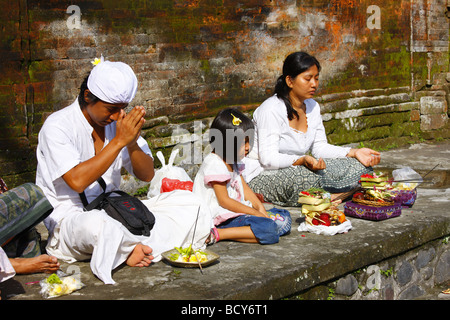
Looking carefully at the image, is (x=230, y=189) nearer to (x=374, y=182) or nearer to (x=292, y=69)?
(x=374, y=182)

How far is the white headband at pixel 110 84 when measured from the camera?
3.87 metres

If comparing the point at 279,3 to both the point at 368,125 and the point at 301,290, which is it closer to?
the point at 368,125

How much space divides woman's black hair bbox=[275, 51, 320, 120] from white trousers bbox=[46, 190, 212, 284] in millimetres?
1690

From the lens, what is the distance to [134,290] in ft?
11.6

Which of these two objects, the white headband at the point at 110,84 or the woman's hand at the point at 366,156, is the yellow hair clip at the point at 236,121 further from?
the woman's hand at the point at 366,156

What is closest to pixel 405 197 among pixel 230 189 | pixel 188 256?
pixel 230 189

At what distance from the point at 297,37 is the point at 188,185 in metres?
3.89

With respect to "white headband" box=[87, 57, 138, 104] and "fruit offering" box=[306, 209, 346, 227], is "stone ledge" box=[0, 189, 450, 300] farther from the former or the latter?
"white headband" box=[87, 57, 138, 104]

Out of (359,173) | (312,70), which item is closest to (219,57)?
(312,70)

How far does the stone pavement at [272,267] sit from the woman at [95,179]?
13 cm

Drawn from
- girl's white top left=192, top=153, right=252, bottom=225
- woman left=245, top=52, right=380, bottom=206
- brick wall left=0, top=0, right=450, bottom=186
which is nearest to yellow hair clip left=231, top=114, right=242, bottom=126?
girl's white top left=192, top=153, right=252, bottom=225

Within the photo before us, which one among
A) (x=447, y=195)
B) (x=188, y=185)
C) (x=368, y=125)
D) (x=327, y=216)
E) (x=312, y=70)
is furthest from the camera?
(x=368, y=125)

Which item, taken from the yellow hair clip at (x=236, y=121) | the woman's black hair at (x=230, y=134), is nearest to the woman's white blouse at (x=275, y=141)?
the woman's black hair at (x=230, y=134)

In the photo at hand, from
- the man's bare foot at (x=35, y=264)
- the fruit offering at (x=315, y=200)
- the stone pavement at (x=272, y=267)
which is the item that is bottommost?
the stone pavement at (x=272, y=267)
